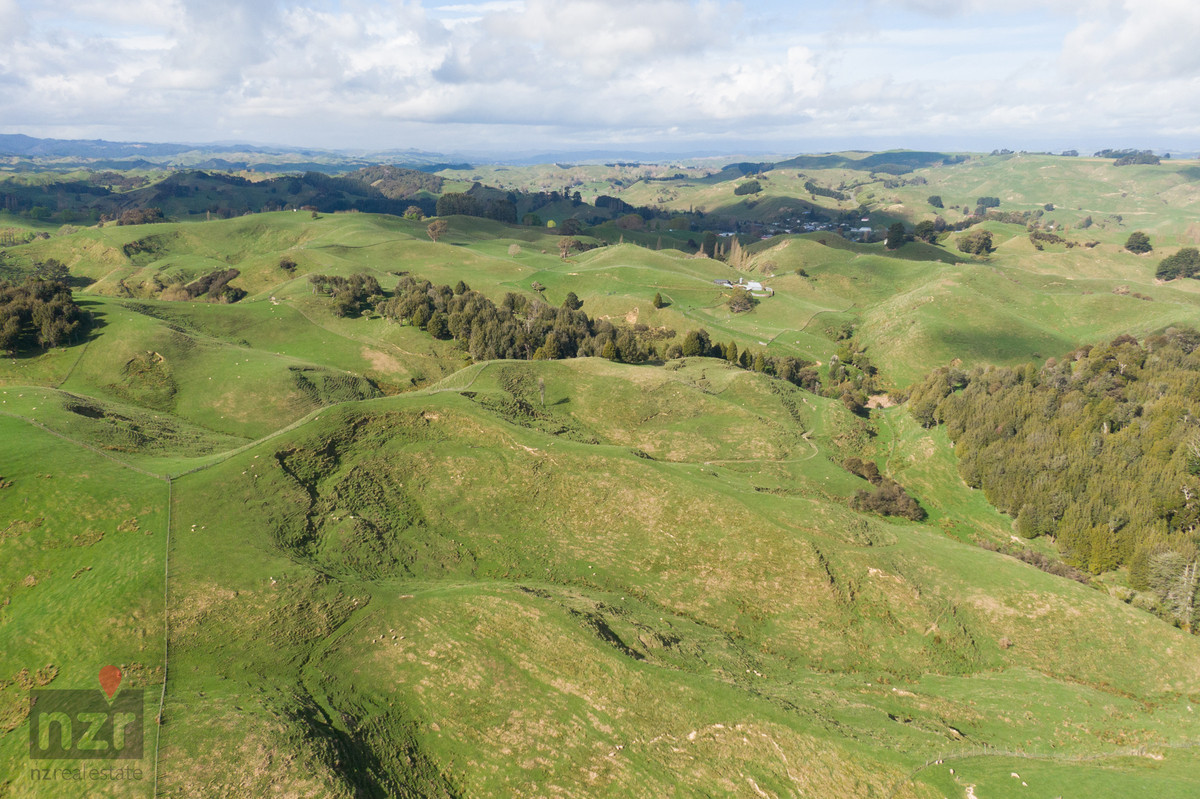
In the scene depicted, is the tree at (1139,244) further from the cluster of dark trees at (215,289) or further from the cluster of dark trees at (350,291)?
the cluster of dark trees at (215,289)

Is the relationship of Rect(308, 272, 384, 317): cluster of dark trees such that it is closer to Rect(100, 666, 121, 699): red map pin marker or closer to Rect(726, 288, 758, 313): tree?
Rect(726, 288, 758, 313): tree

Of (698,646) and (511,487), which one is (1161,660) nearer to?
(698,646)

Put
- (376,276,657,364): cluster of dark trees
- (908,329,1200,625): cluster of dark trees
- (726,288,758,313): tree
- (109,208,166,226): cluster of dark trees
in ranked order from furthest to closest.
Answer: (109,208,166,226): cluster of dark trees
(726,288,758,313): tree
(376,276,657,364): cluster of dark trees
(908,329,1200,625): cluster of dark trees

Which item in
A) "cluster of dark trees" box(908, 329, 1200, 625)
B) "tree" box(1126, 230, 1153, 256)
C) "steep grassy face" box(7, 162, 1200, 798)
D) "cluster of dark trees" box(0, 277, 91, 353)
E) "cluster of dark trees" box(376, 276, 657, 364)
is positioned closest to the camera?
"steep grassy face" box(7, 162, 1200, 798)

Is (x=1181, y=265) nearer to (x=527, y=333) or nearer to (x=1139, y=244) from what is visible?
(x=1139, y=244)

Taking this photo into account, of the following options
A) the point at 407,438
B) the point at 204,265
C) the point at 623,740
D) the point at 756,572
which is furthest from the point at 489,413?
the point at 204,265

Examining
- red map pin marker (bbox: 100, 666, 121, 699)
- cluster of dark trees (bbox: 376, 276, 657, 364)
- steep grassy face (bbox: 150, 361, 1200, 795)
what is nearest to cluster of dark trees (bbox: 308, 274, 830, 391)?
cluster of dark trees (bbox: 376, 276, 657, 364)
